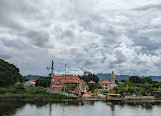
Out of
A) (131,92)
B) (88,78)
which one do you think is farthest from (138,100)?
(88,78)

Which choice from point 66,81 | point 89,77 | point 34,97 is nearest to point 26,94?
point 34,97

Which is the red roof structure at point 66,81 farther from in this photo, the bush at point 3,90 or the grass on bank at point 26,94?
the bush at point 3,90

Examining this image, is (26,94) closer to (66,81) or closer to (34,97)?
(34,97)

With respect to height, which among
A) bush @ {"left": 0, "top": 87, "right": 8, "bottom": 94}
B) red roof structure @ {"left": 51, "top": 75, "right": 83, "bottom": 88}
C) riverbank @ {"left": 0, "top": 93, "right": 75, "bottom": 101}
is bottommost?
Answer: riverbank @ {"left": 0, "top": 93, "right": 75, "bottom": 101}

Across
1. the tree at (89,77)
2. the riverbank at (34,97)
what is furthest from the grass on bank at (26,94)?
the tree at (89,77)

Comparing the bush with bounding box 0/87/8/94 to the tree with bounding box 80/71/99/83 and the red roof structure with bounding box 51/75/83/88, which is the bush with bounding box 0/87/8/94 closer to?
the red roof structure with bounding box 51/75/83/88

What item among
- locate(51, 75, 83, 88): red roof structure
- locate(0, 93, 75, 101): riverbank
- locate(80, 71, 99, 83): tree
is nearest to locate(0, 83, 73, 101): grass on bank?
locate(0, 93, 75, 101): riverbank

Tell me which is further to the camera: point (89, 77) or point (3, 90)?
point (89, 77)

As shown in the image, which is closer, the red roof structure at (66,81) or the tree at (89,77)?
the red roof structure at (66,81)

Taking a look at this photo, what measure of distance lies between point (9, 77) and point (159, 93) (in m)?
76.4

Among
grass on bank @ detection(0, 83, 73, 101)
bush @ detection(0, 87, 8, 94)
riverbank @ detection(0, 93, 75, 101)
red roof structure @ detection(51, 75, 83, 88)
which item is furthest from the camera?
red roof structure @ detection(51, 75, 83, 88)

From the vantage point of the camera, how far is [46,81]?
10812 cm

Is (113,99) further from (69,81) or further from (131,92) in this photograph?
(69,81)

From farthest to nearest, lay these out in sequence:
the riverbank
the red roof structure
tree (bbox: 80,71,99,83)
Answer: tree (bbox: 80,71,99,83) → the red roof structure → the riverbank
